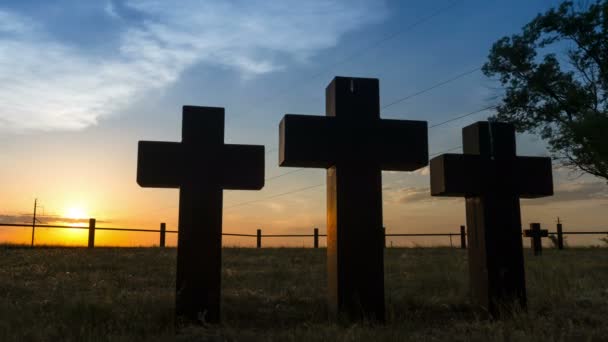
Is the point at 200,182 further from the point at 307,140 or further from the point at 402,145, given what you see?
the point at 402,145

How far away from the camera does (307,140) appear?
5852 millimetres

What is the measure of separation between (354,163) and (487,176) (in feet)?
6.02

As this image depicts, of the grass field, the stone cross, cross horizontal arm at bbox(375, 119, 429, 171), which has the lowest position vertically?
the grass field

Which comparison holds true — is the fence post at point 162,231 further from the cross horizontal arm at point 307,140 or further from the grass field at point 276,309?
the cross horizontal arm at point 307,140

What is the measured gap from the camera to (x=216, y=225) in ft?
18.2

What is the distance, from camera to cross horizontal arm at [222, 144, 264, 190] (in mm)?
5742

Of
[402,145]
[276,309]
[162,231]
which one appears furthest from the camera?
[162,231]

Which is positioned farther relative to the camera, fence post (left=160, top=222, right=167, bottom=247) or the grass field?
fence post (left=160, top=222, right=167, bottom=247)

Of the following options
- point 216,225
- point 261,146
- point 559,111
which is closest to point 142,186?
point 216,225

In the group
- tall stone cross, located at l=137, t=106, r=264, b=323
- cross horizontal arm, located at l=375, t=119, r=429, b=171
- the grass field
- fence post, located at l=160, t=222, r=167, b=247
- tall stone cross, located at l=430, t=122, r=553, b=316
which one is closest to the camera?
the grass field

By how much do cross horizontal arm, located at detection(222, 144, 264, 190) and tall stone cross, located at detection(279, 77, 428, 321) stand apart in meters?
0.30

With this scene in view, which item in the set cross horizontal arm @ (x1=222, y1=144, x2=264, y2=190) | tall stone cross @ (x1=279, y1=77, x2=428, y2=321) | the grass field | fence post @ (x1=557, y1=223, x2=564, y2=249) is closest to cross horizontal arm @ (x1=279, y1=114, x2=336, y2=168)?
tall stone cross @ (x1=279, y1=77, x2=428, y2=321)

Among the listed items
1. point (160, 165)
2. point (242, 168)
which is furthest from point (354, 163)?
point (160, 165)

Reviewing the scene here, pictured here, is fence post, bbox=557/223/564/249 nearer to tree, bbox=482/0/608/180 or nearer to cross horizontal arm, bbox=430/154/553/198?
tree, bbox=482/0/608/180
